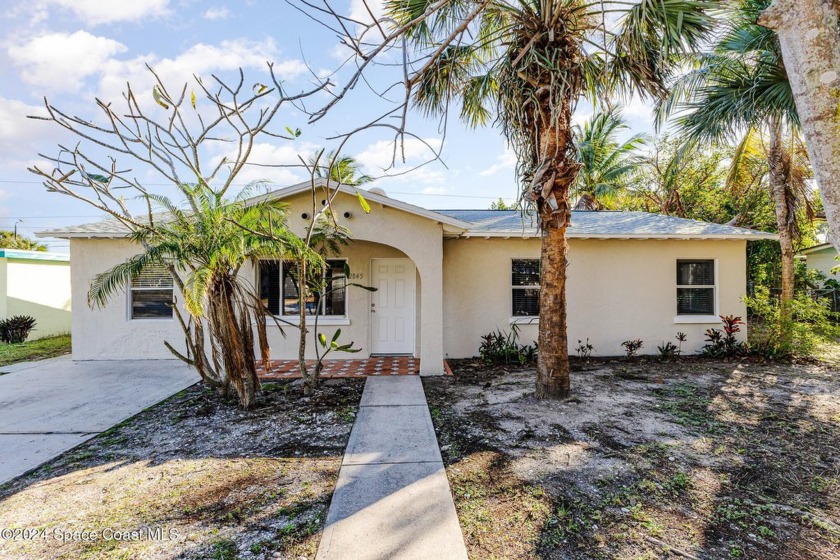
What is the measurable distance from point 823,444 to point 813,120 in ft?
14.3

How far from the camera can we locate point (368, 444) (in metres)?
4.55

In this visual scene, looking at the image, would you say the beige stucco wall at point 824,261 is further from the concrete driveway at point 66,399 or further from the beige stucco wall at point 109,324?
the beige stucco wall at point 109,324

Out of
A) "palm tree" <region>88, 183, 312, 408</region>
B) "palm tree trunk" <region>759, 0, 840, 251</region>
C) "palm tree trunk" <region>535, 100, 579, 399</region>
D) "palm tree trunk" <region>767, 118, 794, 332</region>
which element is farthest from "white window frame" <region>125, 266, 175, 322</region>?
"palm tree trunk" <region>767, 118, 794, 332</region>

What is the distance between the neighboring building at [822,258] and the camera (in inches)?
631

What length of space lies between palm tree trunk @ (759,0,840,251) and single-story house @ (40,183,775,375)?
617 cm

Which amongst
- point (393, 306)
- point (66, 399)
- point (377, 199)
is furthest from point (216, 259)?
point (393, 306)

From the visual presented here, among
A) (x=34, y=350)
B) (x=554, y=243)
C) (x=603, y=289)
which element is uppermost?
(x=554, y=243)

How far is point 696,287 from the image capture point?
981 centimetres

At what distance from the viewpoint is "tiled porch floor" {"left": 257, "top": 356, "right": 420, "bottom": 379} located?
307 inches

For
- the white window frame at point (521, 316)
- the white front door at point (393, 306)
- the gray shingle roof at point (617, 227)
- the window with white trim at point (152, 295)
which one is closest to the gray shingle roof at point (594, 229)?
the gray shingle roof at point (617, 227)

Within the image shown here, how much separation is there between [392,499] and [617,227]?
29.4ft

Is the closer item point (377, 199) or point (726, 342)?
point (377, 199)

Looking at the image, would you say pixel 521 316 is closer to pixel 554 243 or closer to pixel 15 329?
pixel 554 243

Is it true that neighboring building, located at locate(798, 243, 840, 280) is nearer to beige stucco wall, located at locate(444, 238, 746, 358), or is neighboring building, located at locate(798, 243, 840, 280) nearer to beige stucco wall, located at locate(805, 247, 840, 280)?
beige stucco wall, located at locate(805, 247, 840, 280)
